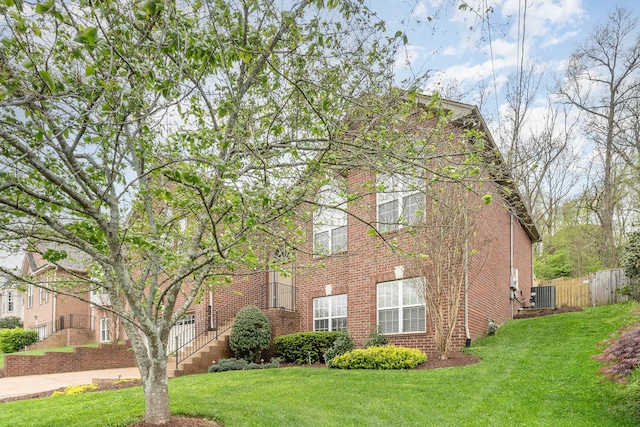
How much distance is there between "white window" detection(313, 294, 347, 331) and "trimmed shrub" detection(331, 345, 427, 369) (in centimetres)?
289

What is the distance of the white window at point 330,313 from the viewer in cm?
1367

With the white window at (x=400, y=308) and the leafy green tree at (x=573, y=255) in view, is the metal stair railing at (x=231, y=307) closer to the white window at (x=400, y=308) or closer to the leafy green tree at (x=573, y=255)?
the white window at (x=400, y=308)

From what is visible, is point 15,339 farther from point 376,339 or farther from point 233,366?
point 376,339

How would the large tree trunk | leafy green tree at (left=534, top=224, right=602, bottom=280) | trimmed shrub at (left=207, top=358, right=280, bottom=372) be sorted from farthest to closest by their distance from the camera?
leafy green tree at (left=534, top=224, right=602, bottom=280)
trimmed shrub at (left=207, top=358, right=280, bottom=372)
the large tree trunk

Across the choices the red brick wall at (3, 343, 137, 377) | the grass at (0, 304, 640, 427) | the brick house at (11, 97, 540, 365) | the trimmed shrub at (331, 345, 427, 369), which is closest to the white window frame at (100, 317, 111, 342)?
the red brick wall at (3, 343, 137, 377)

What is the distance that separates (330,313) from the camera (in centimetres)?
1406

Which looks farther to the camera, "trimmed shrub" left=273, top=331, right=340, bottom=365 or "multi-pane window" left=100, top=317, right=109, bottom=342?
"multi-pane window" left=100, top=317, right=109, bottom=342

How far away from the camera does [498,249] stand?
1434 cm

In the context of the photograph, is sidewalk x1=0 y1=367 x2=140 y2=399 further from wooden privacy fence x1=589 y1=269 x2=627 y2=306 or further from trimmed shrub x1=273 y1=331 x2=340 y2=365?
wooden privacy fence x1=589 y1=269 x2=627 y2=306

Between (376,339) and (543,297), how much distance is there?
38.0ft

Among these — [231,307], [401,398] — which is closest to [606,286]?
[231,307]

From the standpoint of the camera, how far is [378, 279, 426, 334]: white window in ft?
37.4

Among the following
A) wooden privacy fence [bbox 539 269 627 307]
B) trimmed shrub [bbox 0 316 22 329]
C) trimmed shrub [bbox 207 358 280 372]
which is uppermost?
wooden privacy fence [bbox 539 269 627 307]

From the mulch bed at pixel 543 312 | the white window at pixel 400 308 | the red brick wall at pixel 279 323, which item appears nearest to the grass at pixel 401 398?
the white window at pixel 400 308
